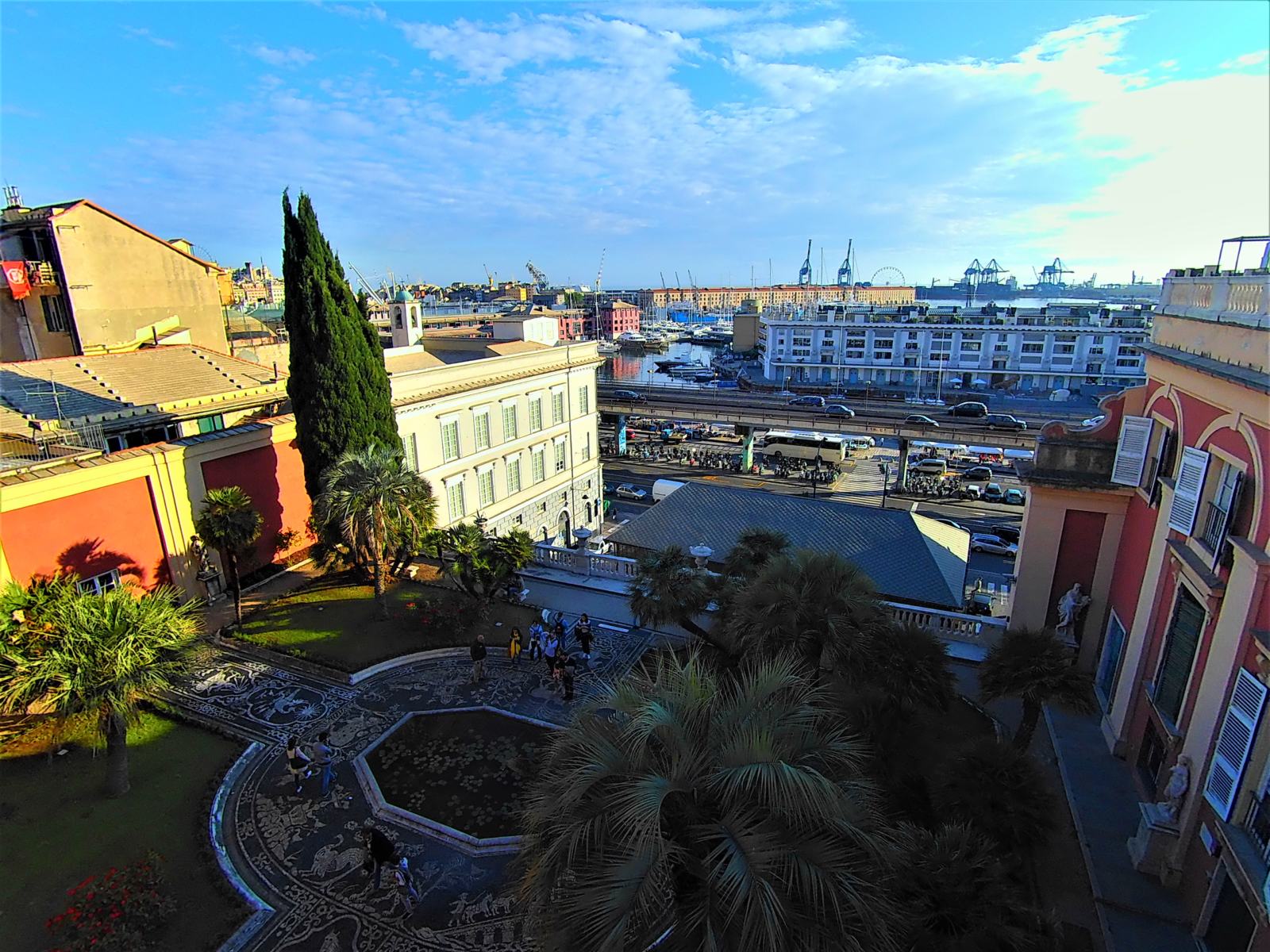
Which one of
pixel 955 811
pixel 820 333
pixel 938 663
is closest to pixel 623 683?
pixel 955 811

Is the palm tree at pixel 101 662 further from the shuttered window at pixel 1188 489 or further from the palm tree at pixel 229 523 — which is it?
the shuttered window at pixel 1188 489

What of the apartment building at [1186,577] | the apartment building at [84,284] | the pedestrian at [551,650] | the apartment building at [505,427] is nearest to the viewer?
the apartment building at [1186,577]

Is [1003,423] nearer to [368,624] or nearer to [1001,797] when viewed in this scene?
[1001,797]

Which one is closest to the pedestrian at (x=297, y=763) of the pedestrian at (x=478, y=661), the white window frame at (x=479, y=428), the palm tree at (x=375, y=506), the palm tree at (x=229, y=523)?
the pedestrian at (x=478, y=661)

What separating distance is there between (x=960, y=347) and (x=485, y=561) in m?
108

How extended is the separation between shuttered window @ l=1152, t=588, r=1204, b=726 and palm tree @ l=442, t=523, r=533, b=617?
15.6 meters

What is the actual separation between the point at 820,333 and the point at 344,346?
10457 centimetres

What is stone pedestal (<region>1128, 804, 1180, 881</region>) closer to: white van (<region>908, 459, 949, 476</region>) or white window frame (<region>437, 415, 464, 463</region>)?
white window frame (<region>437, 415, 464, 463</region>)

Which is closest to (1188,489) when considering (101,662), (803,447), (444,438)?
(101,662)

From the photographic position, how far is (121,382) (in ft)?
82.5

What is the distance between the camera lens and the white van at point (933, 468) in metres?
58.8

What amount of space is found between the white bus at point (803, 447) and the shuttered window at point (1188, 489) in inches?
1842

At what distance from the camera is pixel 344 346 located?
2316cm

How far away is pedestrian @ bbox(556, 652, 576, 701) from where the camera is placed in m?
16.4
